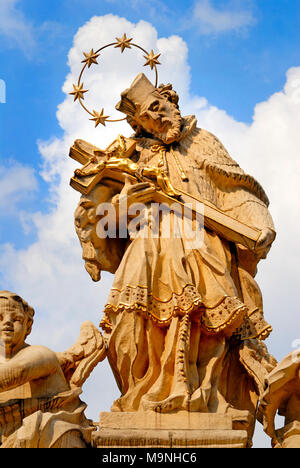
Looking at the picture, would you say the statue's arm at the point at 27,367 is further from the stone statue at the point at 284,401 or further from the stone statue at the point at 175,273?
the stone statue at the point at 284,401

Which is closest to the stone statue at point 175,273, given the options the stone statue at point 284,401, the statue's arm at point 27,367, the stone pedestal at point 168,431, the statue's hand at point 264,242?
the statue's hand at point 264,242

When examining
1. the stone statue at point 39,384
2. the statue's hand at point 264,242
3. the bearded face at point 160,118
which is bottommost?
the stone statue at point 39,384

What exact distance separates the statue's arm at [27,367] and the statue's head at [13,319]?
0.17 metres

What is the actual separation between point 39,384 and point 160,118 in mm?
3165

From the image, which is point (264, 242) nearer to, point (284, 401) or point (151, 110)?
point (284, 401)

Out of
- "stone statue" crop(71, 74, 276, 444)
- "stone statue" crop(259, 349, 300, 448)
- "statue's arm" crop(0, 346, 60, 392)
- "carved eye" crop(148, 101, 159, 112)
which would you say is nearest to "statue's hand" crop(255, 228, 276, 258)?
"stone statue" crop(71, 74, 276, 444)

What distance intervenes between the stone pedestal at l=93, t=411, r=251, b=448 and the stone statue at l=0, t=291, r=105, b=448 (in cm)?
23

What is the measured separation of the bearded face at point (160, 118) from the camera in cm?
897

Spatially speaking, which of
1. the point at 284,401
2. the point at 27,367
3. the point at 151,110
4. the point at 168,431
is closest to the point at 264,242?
the point at 284,401

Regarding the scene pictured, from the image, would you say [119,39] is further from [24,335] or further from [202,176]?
[24,335]

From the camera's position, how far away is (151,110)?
29.5 ft

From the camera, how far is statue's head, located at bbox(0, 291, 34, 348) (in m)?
7.41

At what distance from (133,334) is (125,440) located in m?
1.04
